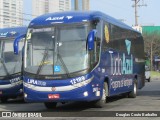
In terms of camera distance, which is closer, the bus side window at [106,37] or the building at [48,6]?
the bus side window at [106,37]

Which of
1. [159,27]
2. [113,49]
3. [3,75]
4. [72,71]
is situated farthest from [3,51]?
[159,27]

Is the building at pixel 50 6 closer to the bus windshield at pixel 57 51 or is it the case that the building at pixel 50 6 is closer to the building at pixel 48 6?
the building at pixel 48 6

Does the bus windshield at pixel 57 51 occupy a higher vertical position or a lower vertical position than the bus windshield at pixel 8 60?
higher

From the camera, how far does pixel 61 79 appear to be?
15.1 meters

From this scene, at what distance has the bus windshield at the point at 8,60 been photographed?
2080cm

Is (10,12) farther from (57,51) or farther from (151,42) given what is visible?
(151,42)

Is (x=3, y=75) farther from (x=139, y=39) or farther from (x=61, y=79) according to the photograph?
(x=139, y=39)

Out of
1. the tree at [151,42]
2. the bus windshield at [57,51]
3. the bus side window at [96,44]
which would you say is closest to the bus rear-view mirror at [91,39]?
the bus windshield at [57,51]

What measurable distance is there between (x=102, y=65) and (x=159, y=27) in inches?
3269

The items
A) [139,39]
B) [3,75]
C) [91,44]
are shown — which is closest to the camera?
[91,44]

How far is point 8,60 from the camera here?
68.6ft

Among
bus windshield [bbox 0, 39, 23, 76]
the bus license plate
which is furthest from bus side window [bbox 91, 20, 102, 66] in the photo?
bus windshield [bbox 0, 39, 23, 76]

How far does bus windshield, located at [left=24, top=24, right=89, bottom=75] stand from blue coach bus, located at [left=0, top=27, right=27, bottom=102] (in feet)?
16.6

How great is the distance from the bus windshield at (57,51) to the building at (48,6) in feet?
77.1
